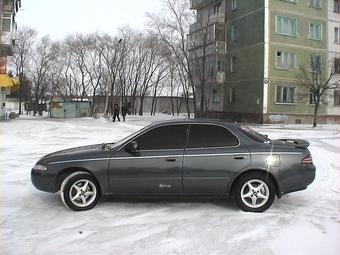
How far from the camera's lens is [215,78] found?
44.4 metres

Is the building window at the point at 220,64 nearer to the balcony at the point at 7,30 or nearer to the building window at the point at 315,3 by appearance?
the building window at the point at 315,3

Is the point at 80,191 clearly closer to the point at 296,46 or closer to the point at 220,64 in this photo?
the point at 296,46

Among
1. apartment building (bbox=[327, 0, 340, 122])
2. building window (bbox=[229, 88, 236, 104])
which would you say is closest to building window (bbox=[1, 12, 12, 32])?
building window (bbox=[229, 88, 236, 104])

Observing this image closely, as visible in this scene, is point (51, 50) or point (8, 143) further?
point (51, 50)

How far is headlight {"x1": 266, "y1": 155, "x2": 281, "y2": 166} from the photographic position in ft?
23.6

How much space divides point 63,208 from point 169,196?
65.3 inches

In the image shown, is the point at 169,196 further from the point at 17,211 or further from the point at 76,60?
the point at 76,60

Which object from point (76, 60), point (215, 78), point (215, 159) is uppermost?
point (76, 60)

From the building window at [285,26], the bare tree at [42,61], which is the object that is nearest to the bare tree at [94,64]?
the bare tree at [42,61]

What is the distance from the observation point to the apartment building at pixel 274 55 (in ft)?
129

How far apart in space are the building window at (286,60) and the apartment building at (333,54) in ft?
13.6

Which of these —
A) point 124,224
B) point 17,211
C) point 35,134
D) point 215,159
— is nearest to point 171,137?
point 215,159

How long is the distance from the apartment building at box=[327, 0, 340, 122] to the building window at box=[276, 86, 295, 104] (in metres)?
4.21

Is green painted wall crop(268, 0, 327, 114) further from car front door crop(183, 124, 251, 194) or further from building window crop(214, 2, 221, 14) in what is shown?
car front door crop(183, 124, 251, 194)
